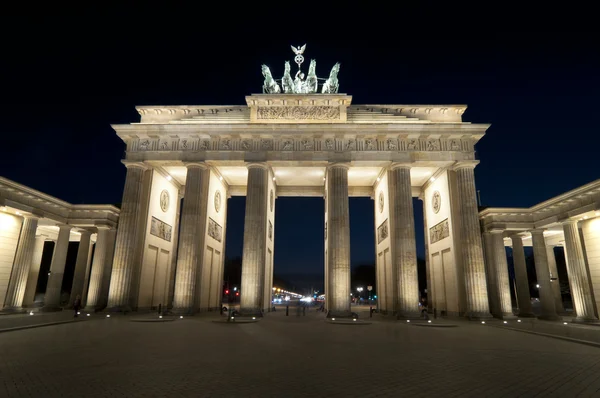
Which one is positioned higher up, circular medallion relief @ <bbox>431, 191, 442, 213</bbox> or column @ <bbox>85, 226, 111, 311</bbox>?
circular medallion relief @ <bbox>431, 191, 442, 213</bbox>

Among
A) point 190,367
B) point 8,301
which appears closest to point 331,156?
point 190,367

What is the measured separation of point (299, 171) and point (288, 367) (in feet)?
80.5

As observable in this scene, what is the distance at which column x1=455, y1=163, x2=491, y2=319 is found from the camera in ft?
82.1

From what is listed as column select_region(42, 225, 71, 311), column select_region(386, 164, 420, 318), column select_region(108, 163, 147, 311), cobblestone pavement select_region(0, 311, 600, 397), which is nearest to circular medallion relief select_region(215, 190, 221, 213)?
column select_region(108, 163, 147, 311)

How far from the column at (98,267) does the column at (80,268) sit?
2680mm

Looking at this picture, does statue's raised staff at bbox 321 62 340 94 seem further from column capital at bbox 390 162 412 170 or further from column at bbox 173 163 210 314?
column at bbox 173 163 210 314

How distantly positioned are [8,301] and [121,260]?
950 centimetres

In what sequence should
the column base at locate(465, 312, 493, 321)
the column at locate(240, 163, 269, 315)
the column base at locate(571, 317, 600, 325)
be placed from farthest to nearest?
1. the column at locate(240, 163, 269, 315)
2. the column base at locate(465, 312, 493, 321)
3. the column base at locate(571, 317, 600, 325)

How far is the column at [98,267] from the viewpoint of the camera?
26.9m

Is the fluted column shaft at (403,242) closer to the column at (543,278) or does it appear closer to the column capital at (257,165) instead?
the column capital at (257,165)

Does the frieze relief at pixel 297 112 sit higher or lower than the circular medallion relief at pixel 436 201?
higher

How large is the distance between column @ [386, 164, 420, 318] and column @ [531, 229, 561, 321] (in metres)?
11.5

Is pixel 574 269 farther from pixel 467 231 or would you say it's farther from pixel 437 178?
pixel 437 178

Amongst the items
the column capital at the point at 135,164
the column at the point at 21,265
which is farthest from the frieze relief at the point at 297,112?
the column at the point at 21,265
